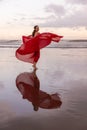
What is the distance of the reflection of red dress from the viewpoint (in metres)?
7.21

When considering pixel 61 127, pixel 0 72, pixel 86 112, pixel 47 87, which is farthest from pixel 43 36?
pixel 61 127

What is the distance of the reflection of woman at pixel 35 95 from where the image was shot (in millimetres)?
7169

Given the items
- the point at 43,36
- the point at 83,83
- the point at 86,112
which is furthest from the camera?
the point at 43,36

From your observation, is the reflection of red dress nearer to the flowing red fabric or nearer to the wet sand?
the wet sand

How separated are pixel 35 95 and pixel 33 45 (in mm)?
6640

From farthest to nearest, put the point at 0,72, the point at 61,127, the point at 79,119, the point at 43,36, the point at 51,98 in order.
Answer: the point at 43,36 < the point at 0,72 < the point at 51,98 < the point at 79,119 < the point at 61,127

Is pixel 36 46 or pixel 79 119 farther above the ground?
pixel 79 119

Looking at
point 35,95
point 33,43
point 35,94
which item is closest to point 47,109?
point 35,95

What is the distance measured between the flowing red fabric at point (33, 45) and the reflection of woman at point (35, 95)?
144 inches

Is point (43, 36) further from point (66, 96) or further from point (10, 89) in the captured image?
point (66, 96)

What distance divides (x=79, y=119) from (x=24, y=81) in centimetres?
495

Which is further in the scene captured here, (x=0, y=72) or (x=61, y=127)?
(x=0, y=72)

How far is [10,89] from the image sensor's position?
357 inches

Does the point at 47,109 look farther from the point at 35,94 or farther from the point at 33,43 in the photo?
the point at 33,43
